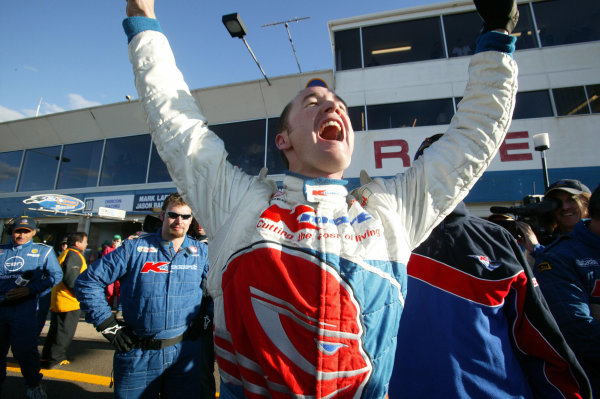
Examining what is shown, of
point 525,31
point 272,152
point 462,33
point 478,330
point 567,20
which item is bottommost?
point 478,330

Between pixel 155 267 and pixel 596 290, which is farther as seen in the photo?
pixel 155 267

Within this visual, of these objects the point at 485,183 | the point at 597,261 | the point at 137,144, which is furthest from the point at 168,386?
the point at 137,144

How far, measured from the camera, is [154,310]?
8.20 feet

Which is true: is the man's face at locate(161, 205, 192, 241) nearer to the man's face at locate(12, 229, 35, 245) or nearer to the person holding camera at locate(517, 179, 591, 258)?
the man's face at locate(12, 229, 35, 245)

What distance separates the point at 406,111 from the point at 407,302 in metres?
8.43

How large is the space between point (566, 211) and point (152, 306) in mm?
3993

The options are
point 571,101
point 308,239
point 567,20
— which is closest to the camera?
point 308,239

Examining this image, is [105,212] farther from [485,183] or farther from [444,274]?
[485,183]

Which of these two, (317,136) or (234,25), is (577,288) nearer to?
(317,136)

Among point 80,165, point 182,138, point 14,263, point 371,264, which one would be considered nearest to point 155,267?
point 182,138

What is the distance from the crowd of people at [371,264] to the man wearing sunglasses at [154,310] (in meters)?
1.69

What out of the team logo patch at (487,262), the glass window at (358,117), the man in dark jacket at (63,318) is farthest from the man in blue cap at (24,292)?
the glass window at (358,117)

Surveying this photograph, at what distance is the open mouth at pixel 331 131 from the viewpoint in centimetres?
123

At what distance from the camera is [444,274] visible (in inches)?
60.1
